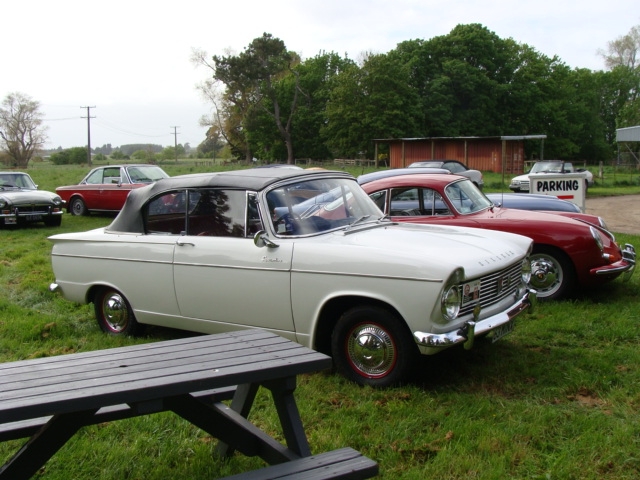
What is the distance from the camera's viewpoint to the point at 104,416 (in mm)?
3158

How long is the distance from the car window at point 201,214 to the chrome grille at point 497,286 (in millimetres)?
1817

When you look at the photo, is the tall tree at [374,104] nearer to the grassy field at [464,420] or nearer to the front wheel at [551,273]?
the front wheel at [551,273]

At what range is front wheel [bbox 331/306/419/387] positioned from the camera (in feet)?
14.5

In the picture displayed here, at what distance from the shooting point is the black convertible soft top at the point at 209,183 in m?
5.30

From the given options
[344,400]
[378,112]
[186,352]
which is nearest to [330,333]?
[344,400]

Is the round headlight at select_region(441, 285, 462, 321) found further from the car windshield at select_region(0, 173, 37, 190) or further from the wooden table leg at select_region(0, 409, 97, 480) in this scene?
the car windshield at select_region(0, 173, 37, 190)

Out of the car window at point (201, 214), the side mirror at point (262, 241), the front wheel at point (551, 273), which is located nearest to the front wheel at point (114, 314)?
the car window at point (201, 214)

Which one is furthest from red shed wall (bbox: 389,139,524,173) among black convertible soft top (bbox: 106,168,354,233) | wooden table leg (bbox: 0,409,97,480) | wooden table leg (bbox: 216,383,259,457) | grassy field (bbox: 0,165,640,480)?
wooden table leg (bbox: 0,409,97,480)

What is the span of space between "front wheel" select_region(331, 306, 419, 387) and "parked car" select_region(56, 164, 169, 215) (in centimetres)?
1303

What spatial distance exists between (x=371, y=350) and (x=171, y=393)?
2.17 meters

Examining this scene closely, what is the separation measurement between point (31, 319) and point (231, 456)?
4103 mm

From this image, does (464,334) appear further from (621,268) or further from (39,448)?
(621,268)

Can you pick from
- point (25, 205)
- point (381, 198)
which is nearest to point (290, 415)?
point (381, 198)

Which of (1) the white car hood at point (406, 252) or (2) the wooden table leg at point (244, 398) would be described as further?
(1) the white car hood at point (406, 252)
